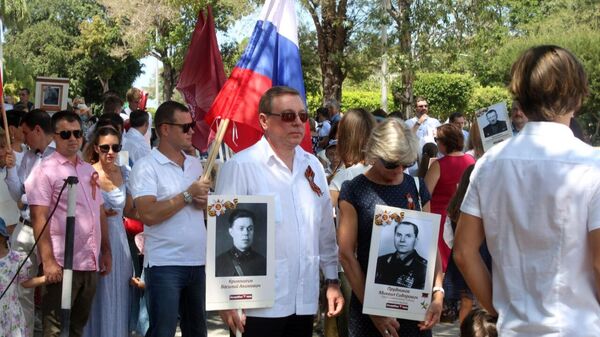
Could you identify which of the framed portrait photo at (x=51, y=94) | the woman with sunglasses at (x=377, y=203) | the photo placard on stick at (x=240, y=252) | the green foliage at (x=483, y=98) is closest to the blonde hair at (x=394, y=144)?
the woman with sunglasses at (x=377, y=203)

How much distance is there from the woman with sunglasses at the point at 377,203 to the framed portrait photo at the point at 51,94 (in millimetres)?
8538

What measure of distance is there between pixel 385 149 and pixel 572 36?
46598mm

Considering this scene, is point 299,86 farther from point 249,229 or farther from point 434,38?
point 434,38

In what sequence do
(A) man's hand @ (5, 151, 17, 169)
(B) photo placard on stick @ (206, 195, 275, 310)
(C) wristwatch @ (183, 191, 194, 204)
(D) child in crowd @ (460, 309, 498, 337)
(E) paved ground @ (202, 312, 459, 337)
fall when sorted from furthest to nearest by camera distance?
1. (E) paved ground @ (202, 312, 459, 337)
2. (A) man's hand @ (5, 151, 17, 169)
3. (C) wristwatch @ (183, 191, 194, 204)
4. (B) photo placard on stick @ (206, 195, 275, 310)
5. (D) child in crowd @ (460, 309, 498, 337)

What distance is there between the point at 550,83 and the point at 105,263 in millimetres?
4495

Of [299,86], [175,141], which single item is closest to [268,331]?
[175,141]

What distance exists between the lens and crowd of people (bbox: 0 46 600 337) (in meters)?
3.02

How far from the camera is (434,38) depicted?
18.3 meters

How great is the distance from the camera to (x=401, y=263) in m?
4.66

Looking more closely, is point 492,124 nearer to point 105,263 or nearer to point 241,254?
point 105,263

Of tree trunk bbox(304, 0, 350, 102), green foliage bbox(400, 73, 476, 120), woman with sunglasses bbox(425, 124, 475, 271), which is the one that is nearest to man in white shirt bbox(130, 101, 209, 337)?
woman with sunglasses bbox(425, 124, 475, 271)

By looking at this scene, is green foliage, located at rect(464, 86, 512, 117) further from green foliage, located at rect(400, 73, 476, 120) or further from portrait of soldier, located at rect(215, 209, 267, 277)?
portrait of soldier, located at rect(215, 209, 267, 277)

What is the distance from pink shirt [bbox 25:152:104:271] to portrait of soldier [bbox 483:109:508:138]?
10.4 feet

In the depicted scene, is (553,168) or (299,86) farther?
(299,86)
